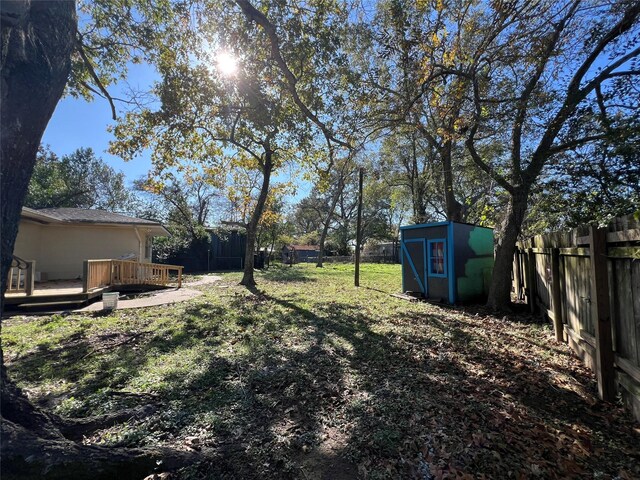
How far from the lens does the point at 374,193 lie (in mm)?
27297

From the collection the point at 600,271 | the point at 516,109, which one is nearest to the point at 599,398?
the point at 600,271

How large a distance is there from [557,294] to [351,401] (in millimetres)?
4086

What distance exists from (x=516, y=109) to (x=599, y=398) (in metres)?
5.88

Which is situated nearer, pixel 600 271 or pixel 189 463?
pixel 189 463

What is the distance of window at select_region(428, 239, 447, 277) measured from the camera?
9091 mm

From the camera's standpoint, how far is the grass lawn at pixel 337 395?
2363mm

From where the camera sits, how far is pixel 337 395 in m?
3.43

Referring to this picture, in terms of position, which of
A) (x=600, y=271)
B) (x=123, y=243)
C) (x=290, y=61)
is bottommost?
(x=600, y=271)

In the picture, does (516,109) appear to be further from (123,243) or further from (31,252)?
(31,252)

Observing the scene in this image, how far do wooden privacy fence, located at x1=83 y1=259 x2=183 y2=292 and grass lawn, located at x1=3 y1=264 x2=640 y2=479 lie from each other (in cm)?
209

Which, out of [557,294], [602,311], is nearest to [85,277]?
[602,311]

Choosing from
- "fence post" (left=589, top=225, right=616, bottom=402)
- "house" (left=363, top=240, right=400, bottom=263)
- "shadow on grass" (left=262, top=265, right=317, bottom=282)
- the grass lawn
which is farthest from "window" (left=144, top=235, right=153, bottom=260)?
"house" (left=363, top=240, right=400, bottom=263)

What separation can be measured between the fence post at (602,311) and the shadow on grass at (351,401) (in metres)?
0.36

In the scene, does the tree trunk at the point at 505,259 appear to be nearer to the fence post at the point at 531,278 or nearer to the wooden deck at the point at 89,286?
the fence post at the point at 531,278
